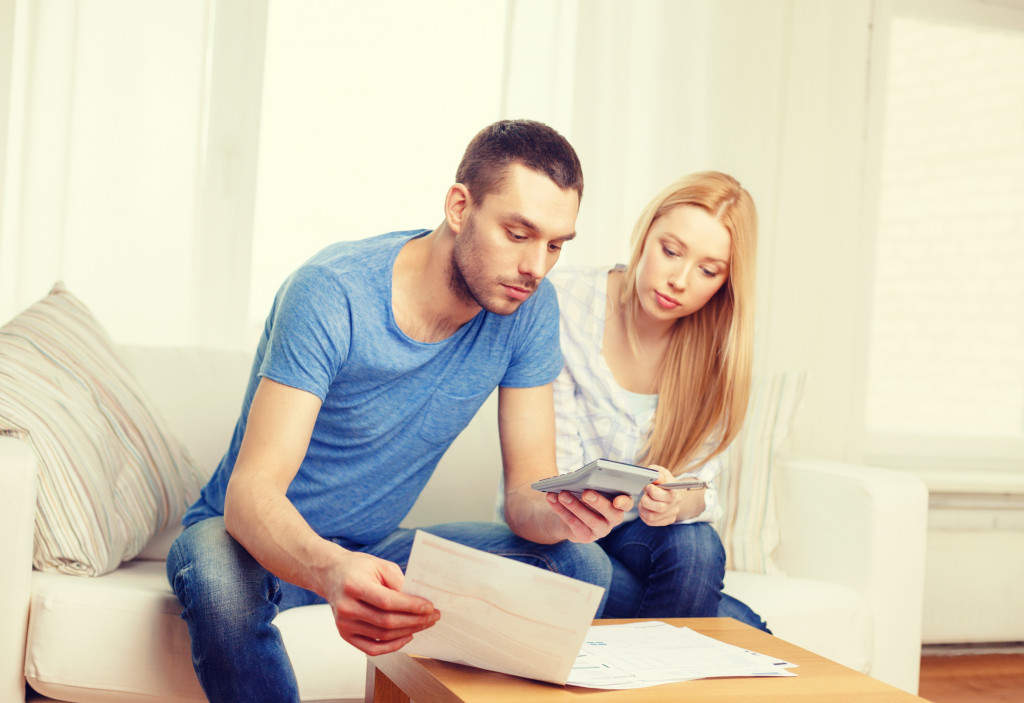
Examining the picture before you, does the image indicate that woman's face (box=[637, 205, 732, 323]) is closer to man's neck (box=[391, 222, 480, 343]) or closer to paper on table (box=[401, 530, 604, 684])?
man's neck (box=[391, 222, 480, 343])

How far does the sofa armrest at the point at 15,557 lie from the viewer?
4.16ft

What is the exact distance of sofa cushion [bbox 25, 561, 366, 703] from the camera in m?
1.31

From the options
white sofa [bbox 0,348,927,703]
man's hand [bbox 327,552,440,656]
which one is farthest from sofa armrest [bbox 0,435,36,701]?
man's hand [bbox 327,552,440,656]

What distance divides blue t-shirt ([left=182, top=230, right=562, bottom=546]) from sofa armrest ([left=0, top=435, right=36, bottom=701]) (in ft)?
0.82

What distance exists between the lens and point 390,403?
1.39 meters

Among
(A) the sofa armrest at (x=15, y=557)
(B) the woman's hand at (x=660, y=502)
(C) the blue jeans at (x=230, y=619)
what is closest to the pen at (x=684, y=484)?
(B) the woman's hand at (x=660, y=502)

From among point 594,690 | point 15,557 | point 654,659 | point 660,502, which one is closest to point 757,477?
point 660,502

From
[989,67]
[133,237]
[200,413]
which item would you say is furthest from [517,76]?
[989,67]

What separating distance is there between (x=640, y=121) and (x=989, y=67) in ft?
4.61

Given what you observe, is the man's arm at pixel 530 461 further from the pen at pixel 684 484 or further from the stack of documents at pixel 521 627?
the stack of documents at pixel 521 627

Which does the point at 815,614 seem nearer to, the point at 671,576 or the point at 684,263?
the point at 671,576

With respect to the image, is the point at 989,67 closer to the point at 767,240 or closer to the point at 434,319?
the point at 767,240

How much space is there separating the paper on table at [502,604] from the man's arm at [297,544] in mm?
28

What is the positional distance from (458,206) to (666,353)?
625 millimetres
